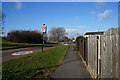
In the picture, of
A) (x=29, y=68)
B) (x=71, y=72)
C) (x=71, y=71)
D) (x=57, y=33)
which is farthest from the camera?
(x=57, y=33)

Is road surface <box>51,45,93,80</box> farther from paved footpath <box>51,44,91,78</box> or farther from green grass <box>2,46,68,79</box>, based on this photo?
green grass <box>2,46,68,79</box>

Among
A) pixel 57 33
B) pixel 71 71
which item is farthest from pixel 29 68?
pixel 57 33

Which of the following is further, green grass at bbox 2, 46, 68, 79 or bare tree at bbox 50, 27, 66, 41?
bare tree at bbox 50, 27, 66, 41

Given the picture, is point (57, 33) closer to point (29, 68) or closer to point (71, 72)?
point (29, 68)

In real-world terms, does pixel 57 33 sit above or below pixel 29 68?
above

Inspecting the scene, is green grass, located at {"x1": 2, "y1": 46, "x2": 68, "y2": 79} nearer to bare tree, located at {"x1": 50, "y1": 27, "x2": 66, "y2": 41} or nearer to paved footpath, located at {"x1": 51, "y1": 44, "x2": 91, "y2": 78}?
paved footpath, located at {"x1": 51, "y1": 44, "x2": 91, "y2": 78}

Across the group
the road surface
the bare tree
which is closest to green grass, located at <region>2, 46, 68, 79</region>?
the road surface

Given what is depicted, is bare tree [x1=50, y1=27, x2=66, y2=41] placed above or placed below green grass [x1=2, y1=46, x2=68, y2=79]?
above

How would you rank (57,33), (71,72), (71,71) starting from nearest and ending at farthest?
(71,72) → (71,71) → (57,33)

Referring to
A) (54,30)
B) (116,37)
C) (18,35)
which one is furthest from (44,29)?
(54,30)

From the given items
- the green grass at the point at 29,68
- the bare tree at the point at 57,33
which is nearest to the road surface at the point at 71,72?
the green grass at the point at 29,68

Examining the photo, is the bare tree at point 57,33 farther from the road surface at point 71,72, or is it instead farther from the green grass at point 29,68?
the road surface at point 71,72

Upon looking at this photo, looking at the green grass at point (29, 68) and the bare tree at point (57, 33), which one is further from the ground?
the bare tree at point (57, 33)

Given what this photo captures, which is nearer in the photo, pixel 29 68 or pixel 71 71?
pixel 71 71
